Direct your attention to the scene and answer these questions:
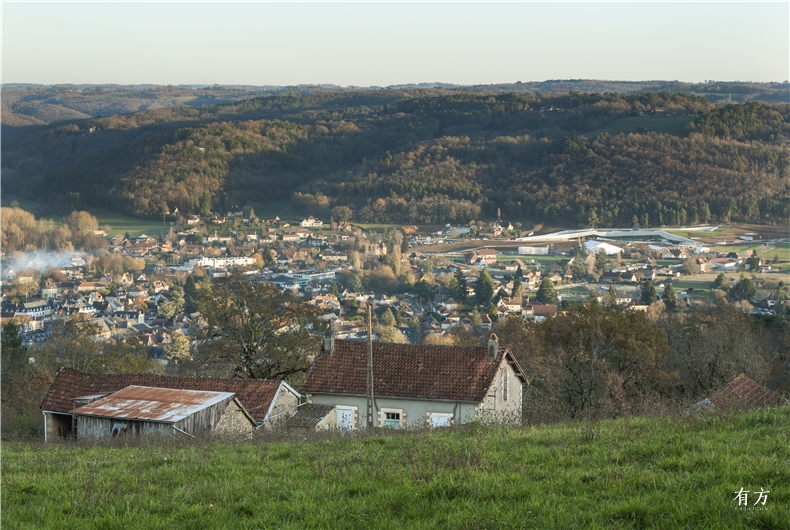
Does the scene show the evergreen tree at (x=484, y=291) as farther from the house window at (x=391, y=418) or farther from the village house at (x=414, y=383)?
the house window at (x=391, y=418)

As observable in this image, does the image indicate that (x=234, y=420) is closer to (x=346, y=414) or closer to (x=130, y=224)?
(x=346, y=414)

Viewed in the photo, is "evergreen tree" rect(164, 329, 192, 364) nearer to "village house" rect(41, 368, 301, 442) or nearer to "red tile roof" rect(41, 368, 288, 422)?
"red tile roof" rect(41, 368, 288, 422)

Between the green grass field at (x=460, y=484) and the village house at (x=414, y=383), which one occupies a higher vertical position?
the green grass field at (x=460, y=484)

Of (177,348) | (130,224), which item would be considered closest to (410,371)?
(177,348)

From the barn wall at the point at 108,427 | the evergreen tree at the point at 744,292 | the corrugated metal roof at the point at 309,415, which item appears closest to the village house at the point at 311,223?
the evergreen tree at the point at 744,292

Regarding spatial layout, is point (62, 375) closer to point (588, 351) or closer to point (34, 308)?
point (588, 351)

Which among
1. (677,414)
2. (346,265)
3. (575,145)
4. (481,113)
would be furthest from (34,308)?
(481,113)

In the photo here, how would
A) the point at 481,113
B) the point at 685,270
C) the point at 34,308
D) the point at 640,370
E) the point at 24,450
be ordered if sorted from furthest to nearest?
the point at 481,113 → the point at 685,270 → the point at 34,308 → the point at 640,370 → the point at 24,450
